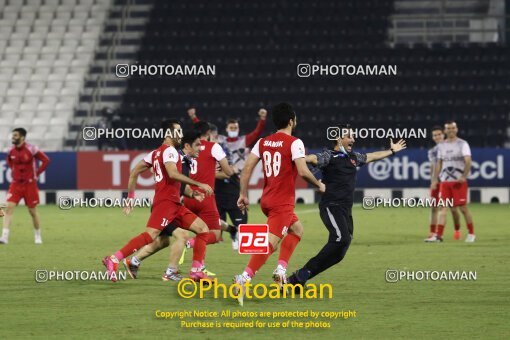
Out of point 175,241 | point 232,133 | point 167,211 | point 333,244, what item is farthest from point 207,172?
point 232,133

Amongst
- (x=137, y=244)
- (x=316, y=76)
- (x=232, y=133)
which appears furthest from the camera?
(x=316, y=76)

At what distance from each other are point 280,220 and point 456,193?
882cm

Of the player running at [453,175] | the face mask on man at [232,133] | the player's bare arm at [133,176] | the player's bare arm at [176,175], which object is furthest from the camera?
the face mask on man at [232,133]

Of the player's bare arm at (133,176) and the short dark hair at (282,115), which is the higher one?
the short dark hair at (282,115)

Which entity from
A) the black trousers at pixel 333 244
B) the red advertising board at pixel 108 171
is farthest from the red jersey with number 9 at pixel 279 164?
the red advertising board at pixel 108 171

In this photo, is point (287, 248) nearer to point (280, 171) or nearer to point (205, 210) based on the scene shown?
point (280, 171)

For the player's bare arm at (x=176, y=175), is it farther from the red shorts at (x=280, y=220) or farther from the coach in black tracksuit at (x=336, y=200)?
the coach in black tracksuit at (x=336, y=200)

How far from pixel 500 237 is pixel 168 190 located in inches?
360

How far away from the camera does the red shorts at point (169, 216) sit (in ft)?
43.0

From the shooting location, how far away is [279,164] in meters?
11.7

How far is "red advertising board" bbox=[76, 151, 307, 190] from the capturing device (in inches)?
1259

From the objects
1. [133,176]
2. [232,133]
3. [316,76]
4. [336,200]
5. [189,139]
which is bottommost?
[336,200]

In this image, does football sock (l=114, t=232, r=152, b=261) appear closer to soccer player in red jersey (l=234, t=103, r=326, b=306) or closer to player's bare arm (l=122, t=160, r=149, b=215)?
player's bare arm (l=122, t=160, r=149, b=215)

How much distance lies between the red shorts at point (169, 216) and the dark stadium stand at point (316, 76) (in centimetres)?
2154
